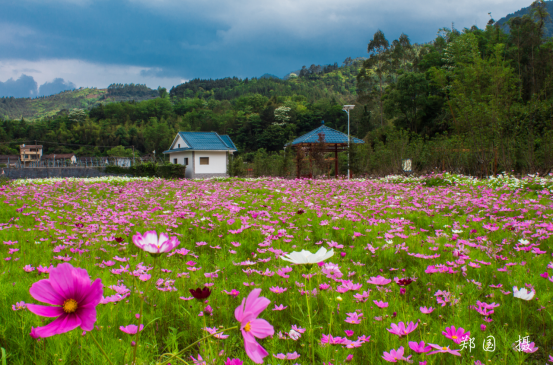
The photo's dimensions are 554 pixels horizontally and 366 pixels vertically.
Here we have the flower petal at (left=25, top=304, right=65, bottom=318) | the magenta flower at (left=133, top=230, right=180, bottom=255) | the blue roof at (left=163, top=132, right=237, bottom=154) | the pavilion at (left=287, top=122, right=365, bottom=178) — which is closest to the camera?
the flower petal at (left=25, top=304, right=65, bottom=318)

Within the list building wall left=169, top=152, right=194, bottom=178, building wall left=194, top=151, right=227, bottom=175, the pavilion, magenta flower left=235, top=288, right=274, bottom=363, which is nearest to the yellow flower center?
magenta flower left=235, top=288, right=274, bottom=363

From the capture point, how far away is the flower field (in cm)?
95

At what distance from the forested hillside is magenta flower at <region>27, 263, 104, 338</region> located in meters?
11.4

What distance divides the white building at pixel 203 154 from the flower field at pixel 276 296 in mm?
25986

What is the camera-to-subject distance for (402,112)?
31.3 metres

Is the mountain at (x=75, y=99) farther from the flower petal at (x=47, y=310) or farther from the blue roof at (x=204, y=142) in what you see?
the flower petal at (x=47, y=310)

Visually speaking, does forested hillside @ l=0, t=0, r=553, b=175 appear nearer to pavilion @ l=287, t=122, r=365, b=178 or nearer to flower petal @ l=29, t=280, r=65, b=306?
pavilion @ l=287, t=122, r=365, b=178

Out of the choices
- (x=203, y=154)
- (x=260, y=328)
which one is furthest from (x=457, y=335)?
(x=203, y=154)

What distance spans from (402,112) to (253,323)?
111 ft

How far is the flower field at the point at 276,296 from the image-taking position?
0.95 metres

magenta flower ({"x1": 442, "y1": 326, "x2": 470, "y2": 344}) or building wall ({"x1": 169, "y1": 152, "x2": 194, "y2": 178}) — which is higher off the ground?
building wall ({"x1": 169, "y1": 152, "x2": 194, "y2": 178})

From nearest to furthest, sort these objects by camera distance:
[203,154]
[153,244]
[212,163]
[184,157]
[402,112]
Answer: [153,244] → [203,154] → [212,163] → [184,157] → [402,112]

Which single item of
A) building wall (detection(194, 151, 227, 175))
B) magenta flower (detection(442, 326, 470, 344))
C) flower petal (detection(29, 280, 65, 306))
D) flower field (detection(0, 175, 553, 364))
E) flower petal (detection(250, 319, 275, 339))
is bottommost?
flower field (detection(0, 175, 553, 364))

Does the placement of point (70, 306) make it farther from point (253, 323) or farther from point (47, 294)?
point (253, 323)
